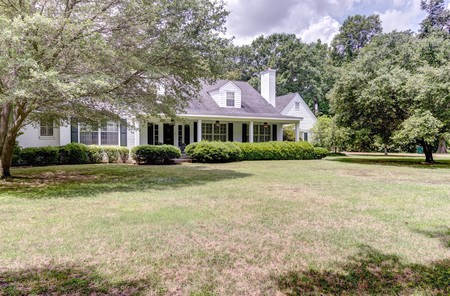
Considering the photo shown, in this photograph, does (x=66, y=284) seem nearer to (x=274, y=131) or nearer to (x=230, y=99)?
(x=230, y=99)

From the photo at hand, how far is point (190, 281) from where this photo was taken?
2.88m

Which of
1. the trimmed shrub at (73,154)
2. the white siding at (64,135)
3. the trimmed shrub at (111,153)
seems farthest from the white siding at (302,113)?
the white siding at (64,135)

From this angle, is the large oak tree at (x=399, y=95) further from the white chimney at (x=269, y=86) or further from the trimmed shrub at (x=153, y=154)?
the trimmed shrub at (x=153, y=154)

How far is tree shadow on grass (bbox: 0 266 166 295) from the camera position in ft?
8.76

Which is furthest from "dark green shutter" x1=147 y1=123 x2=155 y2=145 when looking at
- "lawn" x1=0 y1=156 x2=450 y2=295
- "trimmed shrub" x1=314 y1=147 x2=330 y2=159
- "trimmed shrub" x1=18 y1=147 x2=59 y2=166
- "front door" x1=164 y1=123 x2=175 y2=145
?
"lawn" x1=0 y1=156 x2=450 y2=295

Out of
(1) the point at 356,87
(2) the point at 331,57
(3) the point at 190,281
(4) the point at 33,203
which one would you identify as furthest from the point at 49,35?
(2) the point at 331,57

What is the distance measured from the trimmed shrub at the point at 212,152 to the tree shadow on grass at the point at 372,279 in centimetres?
1312

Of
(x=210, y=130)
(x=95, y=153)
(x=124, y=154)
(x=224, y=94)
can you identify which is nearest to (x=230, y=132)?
(x=210, y=130)

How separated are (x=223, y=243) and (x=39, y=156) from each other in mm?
13941

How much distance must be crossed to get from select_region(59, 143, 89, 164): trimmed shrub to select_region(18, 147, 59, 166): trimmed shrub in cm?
30

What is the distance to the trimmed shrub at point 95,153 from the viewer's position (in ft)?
A: 52.2

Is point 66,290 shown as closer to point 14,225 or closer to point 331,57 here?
point 14,225

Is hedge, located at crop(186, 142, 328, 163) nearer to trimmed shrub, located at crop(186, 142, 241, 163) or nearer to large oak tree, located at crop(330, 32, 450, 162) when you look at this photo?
trimmed shrub, located at crop(186, 142, 241, 163)

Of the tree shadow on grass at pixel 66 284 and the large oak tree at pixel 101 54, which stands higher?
the large oak tree at pixel 101 54
